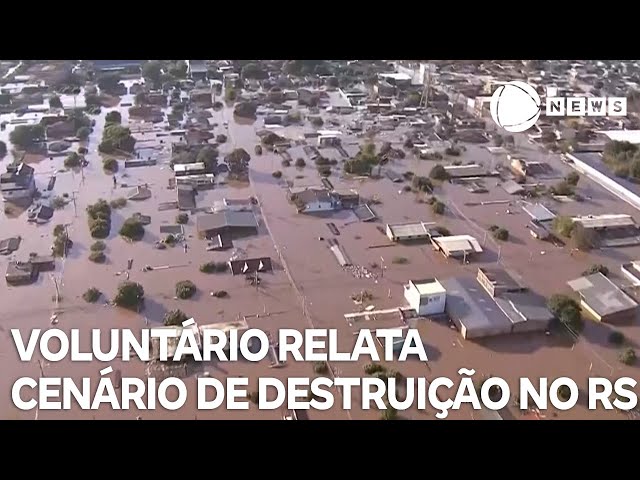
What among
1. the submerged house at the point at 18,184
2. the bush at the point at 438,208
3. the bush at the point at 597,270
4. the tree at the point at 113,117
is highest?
the tree at the point at 113,117

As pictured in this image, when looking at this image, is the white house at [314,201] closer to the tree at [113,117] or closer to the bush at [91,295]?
the bush at [91,295]

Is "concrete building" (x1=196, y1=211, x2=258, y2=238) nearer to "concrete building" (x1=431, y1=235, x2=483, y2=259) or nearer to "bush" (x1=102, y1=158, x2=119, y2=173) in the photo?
"concrete building" (x1=431, y1=235, x2=483, y2=259)

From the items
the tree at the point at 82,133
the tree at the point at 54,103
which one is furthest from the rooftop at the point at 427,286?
the tree at the point at 54,103

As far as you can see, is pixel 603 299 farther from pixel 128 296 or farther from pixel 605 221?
pixel 128 296

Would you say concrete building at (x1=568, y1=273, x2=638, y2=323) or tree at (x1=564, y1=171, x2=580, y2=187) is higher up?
tree at (x1=564, y1=171, x2=580, y2=187)

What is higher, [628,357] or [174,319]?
[174,319]

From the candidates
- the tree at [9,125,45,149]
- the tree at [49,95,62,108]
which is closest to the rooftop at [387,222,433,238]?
the tree at [9,125,45,149]

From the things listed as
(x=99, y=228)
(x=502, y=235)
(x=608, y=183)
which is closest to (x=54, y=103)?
(x=99, y=228)
